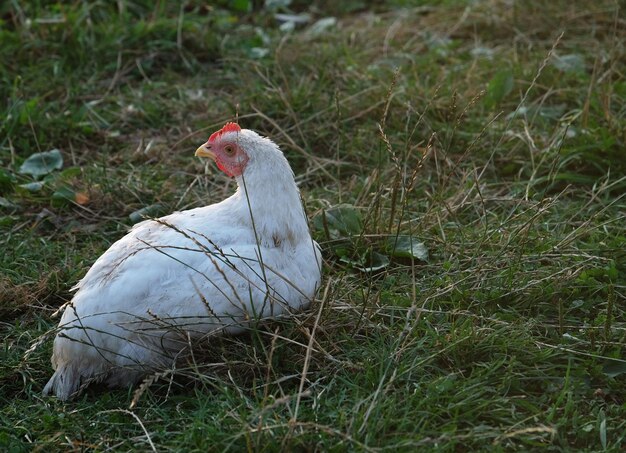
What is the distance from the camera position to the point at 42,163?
5.15m

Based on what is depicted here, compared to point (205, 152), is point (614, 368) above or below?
below

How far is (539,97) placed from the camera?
568 cm

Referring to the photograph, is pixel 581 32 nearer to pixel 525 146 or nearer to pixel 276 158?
pixel 525 146

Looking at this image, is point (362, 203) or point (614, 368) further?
point (362, 203)

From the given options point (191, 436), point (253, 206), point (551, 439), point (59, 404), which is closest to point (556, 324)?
point (551, 439)

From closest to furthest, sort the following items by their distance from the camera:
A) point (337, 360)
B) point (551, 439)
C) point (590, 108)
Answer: point (551, 439) → point (337, 360) → point (590, 108)

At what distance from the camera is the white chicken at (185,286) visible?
11.2 ft

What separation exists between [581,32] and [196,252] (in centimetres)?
408

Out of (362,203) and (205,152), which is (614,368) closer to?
(362,203)

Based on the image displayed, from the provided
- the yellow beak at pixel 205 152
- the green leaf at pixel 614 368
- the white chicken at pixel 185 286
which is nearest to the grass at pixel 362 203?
the green leaf at pixel 614 368

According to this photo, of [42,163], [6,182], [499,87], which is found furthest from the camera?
[499,87]

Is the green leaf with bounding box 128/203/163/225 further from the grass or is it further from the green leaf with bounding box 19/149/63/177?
the green leaf with bounding box 19/149/63/177

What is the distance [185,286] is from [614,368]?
1578 mm

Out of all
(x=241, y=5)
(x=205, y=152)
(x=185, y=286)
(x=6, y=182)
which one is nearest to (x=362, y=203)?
(x=205, y=152)
